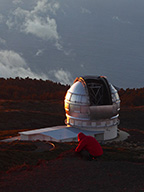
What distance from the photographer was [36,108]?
52781 millimetres

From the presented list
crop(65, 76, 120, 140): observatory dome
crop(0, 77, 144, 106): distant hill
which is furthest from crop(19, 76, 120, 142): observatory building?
crop(0, 77, 144, 106): distant hill

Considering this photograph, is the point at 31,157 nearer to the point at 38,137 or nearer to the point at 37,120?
the point at 38,137

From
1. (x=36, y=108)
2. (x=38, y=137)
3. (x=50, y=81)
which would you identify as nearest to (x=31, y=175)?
(x=38, y=137)

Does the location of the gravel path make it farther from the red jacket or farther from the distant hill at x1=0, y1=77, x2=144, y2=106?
the distant hill at x1=0, y1=77, x2=144, y2=106

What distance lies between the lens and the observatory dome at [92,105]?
28.4m

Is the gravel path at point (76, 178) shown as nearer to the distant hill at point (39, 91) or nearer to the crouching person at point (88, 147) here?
the crouching person at point (88, 147)

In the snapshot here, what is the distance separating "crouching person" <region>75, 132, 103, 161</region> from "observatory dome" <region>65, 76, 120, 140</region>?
524 inches

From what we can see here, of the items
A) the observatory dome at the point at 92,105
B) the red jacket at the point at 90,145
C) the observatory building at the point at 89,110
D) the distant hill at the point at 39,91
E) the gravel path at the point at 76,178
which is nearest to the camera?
the gravel path at the point at 76,178

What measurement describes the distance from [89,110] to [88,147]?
538 inches

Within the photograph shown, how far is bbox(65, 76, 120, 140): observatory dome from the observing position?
28.4 metres

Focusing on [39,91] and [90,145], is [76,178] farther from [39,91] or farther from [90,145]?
[39,91]

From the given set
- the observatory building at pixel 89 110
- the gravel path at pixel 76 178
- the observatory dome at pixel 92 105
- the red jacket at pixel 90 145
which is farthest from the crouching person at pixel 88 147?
the observatory dome at pixel 92 105

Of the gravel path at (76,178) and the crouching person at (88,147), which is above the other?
the crouching person at (88,147)

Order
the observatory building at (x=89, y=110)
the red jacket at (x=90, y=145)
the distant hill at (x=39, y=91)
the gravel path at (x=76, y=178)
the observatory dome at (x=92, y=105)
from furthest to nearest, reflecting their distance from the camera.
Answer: the distant hill at (x=39, y=91), the observatory dome at (x=92, y=105), the observatory building at (x=89, y=110), the red jacket at (x=90, y=145), the gravel path at (x=76, y=178)
